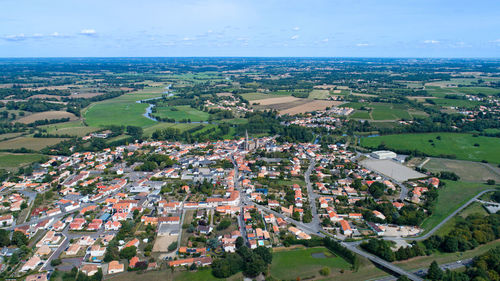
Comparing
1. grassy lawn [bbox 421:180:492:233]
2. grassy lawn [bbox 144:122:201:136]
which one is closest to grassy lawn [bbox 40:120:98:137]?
grassy lawn [bbox 144:122:201:136]

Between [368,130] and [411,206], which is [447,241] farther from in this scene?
[368,130]

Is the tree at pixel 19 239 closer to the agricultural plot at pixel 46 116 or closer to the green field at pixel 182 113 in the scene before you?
the green field at pixel 182 113

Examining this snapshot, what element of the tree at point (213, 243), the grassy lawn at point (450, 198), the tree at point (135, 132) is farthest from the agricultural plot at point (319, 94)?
the tree at point (213, 243)

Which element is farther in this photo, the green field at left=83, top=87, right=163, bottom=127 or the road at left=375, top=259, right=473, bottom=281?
the green field at left=83, top=87, right=163, bottom=127

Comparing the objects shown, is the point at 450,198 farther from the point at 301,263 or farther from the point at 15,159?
the point at 15,159

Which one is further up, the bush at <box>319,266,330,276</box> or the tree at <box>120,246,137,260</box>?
the tree at <box>120,246,137,260</box>

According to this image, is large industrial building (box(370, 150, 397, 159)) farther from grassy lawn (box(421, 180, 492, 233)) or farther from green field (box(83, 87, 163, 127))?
green field (box(83, 87, 163, 127))
